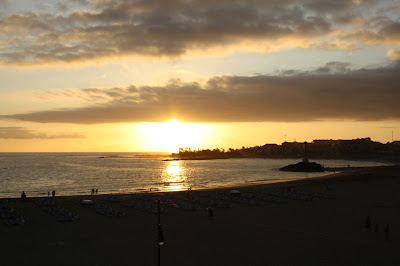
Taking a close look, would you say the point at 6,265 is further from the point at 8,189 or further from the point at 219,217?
the point at 8,189

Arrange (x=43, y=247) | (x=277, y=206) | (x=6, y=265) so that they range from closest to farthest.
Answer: (x=6, y=265)
(x=43, y=247)
(x=277, y=206)

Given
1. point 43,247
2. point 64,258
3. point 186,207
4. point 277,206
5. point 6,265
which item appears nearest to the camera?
point 6,265

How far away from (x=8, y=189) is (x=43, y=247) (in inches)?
2173

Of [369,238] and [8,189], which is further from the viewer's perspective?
[8,189]

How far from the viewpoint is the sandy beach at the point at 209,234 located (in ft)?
67.5

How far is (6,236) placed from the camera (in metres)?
24.8

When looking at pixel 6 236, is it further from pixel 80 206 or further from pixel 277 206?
pixel 277 206

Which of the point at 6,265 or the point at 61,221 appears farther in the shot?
the point at 61,221

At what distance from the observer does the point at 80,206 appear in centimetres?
3769

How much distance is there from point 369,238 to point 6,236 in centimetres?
2437

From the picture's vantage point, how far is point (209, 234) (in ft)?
86.6

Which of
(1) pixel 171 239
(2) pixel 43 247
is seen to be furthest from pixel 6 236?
(1) pixel 171 239

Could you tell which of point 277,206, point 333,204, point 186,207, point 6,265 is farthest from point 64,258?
point 333,204

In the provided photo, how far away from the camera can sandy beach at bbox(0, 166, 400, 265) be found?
20.6 m
